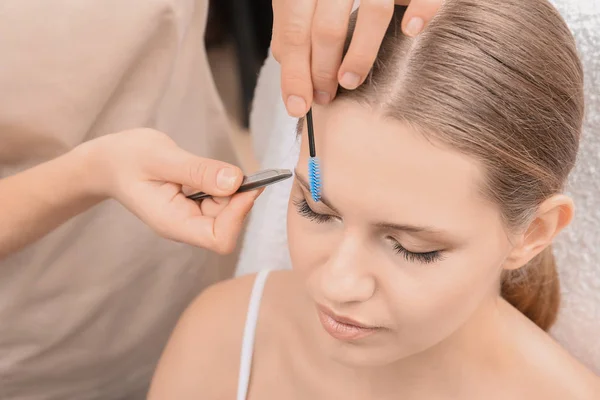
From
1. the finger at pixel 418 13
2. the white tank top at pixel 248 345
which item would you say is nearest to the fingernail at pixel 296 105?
the finger at pixel 418 13

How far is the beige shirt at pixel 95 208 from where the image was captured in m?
0.81

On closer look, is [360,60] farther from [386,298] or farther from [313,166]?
[386,298]

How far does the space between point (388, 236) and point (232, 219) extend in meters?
0.15

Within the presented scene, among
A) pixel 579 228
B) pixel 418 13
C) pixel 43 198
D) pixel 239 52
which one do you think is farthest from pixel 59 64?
pixel 239 52

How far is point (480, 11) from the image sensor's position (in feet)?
1.85

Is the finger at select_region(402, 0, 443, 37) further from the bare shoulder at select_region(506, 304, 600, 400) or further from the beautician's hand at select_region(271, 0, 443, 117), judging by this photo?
the bare shoulder at select_region(506, 304, 600, 400)

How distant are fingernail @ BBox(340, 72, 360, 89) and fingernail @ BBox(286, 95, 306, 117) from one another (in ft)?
0.12

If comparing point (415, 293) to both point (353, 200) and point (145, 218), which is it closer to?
point (353, 200)

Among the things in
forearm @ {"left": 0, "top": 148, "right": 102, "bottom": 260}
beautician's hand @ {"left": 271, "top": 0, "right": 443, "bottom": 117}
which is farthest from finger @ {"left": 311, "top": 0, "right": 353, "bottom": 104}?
forearm @ {"left": 0, "top": 148, "right": 102, "bottom": 260}

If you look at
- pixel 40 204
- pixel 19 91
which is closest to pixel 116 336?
pixel 40 204

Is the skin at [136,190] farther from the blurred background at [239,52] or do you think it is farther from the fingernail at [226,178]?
the blurred background at [239,52]

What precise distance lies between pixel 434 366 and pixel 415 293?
0.19 meters

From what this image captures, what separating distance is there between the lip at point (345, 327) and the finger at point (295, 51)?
21 cm

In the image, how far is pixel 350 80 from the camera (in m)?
0.53
